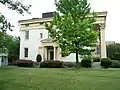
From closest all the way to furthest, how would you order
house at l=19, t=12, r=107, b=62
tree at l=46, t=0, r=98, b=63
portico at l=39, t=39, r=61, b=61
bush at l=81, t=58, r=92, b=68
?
1. tree at l=46, t=0, r=98, b=63
2. bush at l=81, t=58, r=92, b=68
3. portico at l=39, t=39, r=61, b=61
4. house at l=19, t=12, r=107, b=62

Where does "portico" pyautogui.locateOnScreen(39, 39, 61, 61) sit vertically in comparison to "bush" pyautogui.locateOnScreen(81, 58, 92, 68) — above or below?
above

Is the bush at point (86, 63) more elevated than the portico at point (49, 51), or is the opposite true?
the portico at point (49, 51)

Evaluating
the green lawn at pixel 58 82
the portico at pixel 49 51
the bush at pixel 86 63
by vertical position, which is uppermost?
the portico at pixel 49 51

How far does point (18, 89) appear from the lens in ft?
36.4

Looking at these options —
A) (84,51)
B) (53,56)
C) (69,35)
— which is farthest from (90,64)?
(53,56)

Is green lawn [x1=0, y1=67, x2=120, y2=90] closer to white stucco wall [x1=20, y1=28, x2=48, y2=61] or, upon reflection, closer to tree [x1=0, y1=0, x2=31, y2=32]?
tree [x1=0, y1=0, x2=31, y2=32]

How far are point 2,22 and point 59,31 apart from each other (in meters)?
15.9

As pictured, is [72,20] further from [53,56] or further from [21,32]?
[21,32]

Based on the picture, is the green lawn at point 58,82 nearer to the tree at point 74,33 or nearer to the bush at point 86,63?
the tree at point 74,33

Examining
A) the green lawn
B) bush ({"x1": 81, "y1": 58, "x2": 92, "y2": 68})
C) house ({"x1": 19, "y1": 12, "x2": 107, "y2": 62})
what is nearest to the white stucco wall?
house ({"x1": 19, "y1": 12, "x2": 107, "y2": 62})

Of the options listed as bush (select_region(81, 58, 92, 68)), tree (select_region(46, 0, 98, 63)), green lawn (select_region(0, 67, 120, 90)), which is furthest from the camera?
bush (select_region(81, 58, 92, 68))

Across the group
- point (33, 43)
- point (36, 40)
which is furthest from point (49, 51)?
point (33, 43)

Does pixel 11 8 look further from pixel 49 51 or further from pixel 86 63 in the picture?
pixel 49 51

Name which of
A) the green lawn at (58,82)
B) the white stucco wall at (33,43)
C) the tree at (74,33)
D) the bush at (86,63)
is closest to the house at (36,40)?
the white stucco wall at (33,43)
